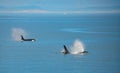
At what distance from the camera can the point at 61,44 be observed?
6082 mm

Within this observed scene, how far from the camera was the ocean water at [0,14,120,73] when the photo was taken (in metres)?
6.02

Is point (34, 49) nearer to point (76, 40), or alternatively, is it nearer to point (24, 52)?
point (24, 52)

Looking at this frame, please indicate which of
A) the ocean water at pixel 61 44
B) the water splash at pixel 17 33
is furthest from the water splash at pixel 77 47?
the water splash at pixel 17 33

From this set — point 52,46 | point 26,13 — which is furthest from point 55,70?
point 26,13

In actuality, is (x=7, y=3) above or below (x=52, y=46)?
above

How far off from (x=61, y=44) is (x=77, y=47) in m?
0.18

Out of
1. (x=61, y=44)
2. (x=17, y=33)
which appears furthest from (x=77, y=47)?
(x=17, y=33)

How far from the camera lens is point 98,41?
612 centimetres

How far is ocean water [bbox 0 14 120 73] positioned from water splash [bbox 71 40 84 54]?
37 millimetres

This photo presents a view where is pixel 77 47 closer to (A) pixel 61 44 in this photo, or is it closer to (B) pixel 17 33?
(A) pixel 61 44

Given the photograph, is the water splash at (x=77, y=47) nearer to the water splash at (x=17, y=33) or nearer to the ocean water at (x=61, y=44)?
the ocean water at (x=61, y=44)

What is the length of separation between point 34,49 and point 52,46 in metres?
0.21

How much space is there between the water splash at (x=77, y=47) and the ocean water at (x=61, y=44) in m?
0.04

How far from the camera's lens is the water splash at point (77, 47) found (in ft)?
19.7
